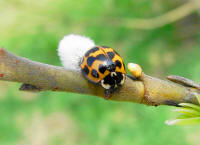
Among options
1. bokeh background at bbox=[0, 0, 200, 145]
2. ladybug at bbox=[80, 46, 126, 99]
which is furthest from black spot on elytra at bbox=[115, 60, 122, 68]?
bokeh background at bbox=[0, 0, 200, 145]

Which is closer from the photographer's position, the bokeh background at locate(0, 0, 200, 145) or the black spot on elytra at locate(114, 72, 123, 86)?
the black spot on elytra at locate(114, 72, 123, 86)

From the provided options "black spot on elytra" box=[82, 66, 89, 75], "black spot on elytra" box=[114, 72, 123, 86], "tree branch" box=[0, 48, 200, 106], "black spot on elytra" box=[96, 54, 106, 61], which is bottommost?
"tree branch" box=[0, 48, 200, 106]

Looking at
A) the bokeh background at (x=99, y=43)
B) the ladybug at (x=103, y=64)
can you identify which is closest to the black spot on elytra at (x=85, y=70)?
the ladybug at (x=103, y=64)

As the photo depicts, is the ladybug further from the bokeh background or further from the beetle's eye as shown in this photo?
the bokeh background

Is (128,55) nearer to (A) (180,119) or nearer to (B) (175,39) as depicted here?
(B) (175,39)

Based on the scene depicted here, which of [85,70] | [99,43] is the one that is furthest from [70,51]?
[99,43]

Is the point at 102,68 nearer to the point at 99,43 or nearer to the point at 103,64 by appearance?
the point at 103,64

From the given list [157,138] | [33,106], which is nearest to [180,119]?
[157,138]
